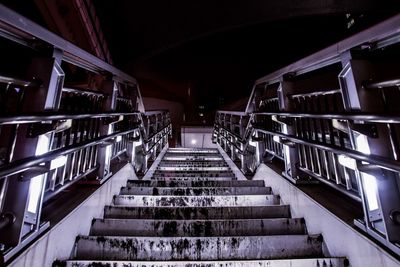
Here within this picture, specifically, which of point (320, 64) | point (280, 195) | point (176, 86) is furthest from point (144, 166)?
point (176, 86)

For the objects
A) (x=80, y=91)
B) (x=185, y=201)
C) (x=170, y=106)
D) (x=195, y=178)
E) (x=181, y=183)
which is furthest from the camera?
(x=170, y=106)

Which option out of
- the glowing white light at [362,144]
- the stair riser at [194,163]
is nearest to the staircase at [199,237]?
the glowing white light at [362,144]

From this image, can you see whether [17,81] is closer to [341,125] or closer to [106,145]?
[106,145]

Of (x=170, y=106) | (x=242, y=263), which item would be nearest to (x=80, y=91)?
(x=242, y=263)

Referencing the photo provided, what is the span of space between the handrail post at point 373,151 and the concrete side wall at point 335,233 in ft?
0.24

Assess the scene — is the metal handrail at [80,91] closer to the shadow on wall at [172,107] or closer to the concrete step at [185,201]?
the concrete step at [185,201]

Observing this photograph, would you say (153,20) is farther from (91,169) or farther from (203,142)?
(91,169)

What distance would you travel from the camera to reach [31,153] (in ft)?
4.20

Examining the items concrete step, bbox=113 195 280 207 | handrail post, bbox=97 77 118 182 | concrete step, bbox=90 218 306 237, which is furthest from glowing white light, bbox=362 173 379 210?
handrail post, bbox=97 77 118 182

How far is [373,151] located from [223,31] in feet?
31.5

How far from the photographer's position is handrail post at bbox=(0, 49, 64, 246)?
3.80ft

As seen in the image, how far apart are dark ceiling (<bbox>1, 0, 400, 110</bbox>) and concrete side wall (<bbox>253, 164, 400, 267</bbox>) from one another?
Result: 8.73m

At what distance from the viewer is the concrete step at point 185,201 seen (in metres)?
2.16

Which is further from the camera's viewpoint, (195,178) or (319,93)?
(195,178)
